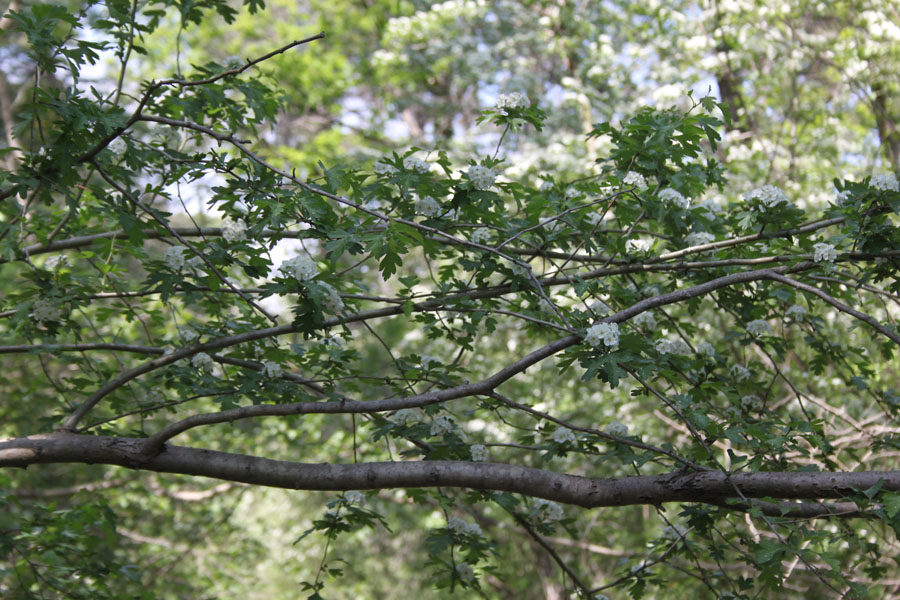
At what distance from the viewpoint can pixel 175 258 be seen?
2.71m

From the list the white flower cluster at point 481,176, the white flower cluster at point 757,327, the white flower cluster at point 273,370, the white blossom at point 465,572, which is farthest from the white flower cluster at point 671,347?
the white flower cluster at point 273,370

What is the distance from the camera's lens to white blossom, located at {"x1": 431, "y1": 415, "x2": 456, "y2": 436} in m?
2.82

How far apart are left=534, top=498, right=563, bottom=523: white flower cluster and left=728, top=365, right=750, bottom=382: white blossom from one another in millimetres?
869

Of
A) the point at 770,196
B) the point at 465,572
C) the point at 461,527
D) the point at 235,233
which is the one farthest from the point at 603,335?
the point at 465,572

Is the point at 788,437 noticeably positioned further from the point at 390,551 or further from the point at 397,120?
the point at 397,120

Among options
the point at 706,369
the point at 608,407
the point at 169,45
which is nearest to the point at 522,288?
the point at 706,369

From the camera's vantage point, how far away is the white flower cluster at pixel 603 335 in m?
2.12

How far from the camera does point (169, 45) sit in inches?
481

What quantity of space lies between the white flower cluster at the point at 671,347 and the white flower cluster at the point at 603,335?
0.72m

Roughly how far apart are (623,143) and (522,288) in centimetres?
63

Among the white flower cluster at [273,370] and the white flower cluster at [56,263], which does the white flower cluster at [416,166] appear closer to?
the white flower cluster at [273,370]

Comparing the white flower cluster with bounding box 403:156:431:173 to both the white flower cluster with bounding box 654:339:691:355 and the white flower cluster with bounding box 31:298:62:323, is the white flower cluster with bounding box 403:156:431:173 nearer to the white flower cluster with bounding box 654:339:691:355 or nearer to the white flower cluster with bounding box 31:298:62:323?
the white flower cluster with bounding box 654:339:691:355

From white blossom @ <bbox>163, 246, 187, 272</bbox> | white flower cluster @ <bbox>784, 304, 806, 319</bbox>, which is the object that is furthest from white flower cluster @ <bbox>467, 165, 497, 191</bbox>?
white flower cluster @ <bbox>784, 304, 806, 319</bbox>

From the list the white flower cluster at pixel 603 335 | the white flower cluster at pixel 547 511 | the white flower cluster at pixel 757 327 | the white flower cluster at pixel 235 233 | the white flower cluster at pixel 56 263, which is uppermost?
the white flower cluster at pixel 56 263
